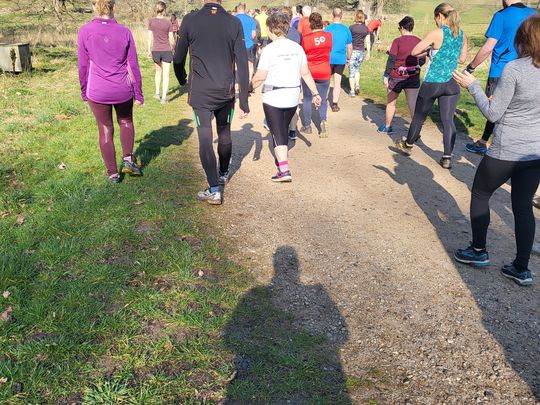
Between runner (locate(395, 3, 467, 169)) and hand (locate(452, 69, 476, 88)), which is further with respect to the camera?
runner (locate(395, 3, 467, 169))

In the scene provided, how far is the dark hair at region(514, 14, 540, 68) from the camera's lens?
3150 millimetres

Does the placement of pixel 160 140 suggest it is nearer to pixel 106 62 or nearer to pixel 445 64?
pixel 106 62

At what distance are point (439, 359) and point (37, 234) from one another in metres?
3.67

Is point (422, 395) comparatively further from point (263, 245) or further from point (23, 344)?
point (23, 344)

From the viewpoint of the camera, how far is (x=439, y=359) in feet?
9.57

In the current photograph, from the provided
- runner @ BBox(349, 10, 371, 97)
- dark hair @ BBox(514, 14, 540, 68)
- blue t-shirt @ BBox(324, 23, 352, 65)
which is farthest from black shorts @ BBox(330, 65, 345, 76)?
dark hair @ BBox(514, 14, 540, 68)

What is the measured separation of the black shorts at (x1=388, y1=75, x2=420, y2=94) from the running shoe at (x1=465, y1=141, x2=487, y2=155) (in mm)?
1354

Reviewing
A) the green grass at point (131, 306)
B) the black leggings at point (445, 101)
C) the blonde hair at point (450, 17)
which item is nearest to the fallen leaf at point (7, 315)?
the green grass at point (131, 306)

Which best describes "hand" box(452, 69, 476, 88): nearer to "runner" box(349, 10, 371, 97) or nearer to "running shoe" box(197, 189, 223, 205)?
"running shoe" box(197, 189, 223, 205)

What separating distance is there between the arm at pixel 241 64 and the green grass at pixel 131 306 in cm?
134

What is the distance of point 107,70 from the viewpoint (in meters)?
4.96

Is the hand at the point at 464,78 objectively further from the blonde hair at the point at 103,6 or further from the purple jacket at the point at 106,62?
the blonde hair at the point at 103,6

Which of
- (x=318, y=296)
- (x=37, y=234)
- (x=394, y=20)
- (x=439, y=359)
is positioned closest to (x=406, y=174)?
(x=318, y=296)

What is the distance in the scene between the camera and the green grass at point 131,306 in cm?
260
